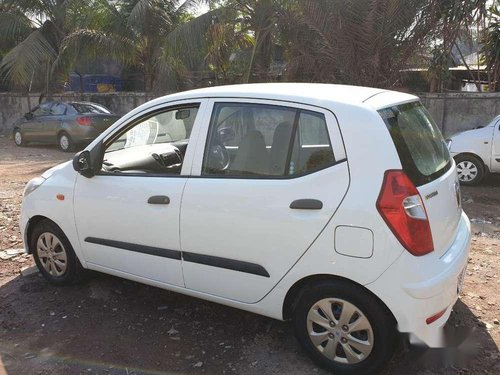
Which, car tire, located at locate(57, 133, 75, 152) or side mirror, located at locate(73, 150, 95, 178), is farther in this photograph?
car tire, located at locate(57, 133, 75, 152)

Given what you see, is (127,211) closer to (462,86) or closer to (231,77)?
(231,77)

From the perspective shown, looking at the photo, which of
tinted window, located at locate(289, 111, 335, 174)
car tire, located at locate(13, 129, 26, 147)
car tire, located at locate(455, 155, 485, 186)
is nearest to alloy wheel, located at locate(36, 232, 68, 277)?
tinted window, located at locate(289, 111, 335, 174)

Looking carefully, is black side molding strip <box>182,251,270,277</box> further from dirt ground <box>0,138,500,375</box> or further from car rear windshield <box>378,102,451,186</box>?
car rear windshield <box>378,102,451,186</box>

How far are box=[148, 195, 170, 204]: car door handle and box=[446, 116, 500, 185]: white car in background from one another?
6.37 m

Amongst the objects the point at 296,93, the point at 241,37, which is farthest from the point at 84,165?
the point at 241,37

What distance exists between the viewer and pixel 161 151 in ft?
13.6

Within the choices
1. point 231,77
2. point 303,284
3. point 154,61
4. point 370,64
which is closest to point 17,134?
point 154,61

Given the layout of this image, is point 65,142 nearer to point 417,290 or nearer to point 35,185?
point 35,185

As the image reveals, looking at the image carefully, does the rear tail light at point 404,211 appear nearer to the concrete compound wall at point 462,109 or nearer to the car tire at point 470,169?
the car tire at point 470,169

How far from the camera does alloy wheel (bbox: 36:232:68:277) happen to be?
4.12m

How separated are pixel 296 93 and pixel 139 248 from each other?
1.55 meters

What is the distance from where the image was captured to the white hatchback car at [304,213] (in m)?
2.62

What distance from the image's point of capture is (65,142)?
13906 millimetres

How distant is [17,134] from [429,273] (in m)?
15.7
